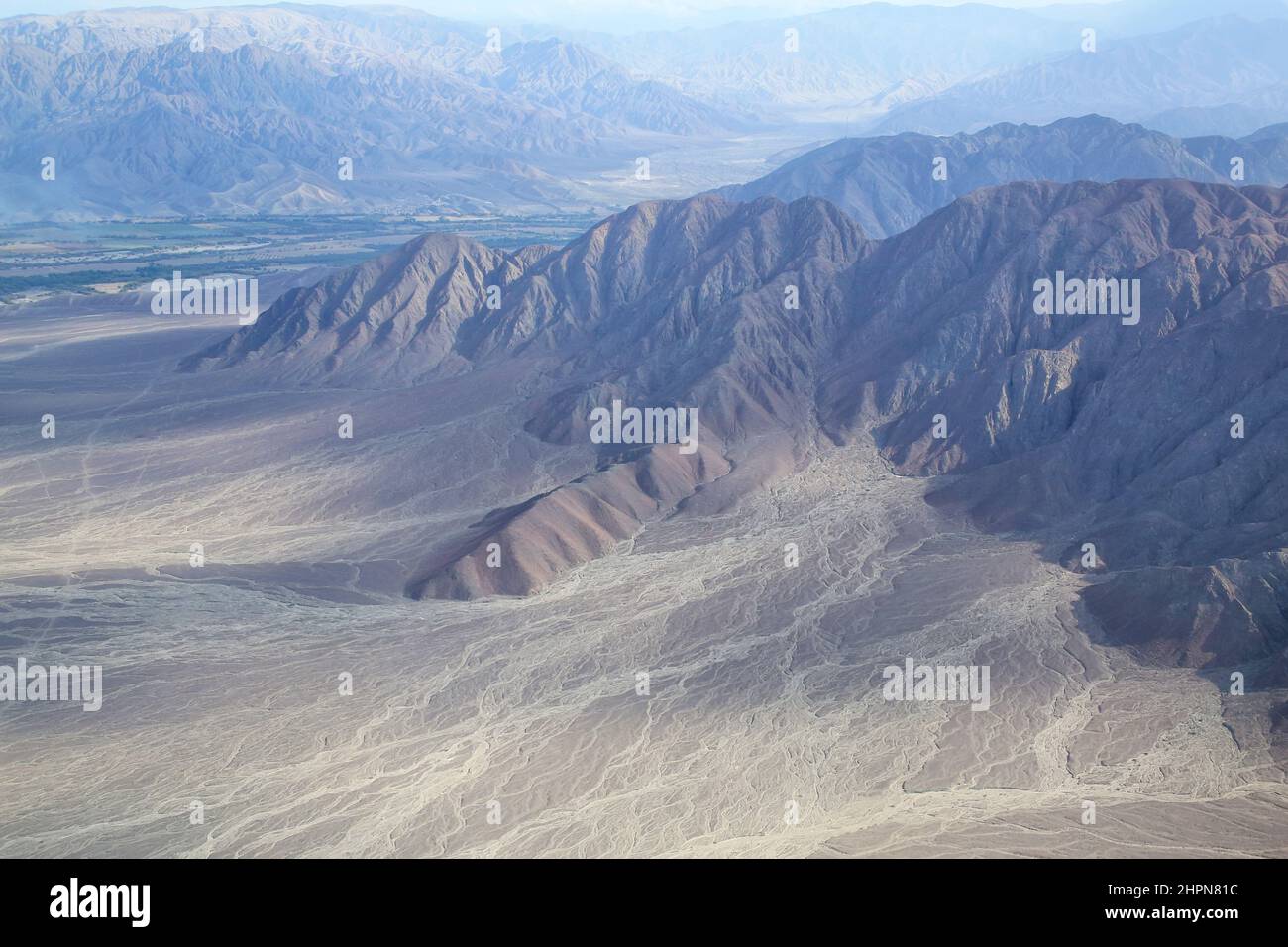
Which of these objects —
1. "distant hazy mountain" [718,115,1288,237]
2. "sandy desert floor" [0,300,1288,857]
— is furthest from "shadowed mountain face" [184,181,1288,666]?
"distant hazy mountain" [718,115,1288,237]

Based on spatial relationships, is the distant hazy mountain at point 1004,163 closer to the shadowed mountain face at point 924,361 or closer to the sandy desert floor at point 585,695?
the shadowed mountain face at point 924,361

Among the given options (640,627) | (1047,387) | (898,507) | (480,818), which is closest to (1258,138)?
(1047,387)

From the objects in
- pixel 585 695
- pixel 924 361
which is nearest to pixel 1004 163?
pixel 924 361

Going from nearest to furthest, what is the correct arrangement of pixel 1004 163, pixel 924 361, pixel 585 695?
pixel 585 695 → pixel 924 361 → pixel 1004 163

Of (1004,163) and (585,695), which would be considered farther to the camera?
(1004,163)

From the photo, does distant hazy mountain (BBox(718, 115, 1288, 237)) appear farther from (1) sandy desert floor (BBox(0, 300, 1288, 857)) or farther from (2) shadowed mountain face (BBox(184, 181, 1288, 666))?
(1) sandy desert floor (BBox(0, 300, 1288, 857))


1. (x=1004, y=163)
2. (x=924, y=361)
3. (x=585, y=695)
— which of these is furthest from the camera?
(x=1004, y=163)

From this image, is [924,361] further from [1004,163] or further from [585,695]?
[1004,163]

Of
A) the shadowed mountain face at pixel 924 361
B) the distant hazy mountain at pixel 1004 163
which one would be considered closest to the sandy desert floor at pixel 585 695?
the shadowed mountain face at pixel 924 361

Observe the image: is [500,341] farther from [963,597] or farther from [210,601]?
[963,597]
